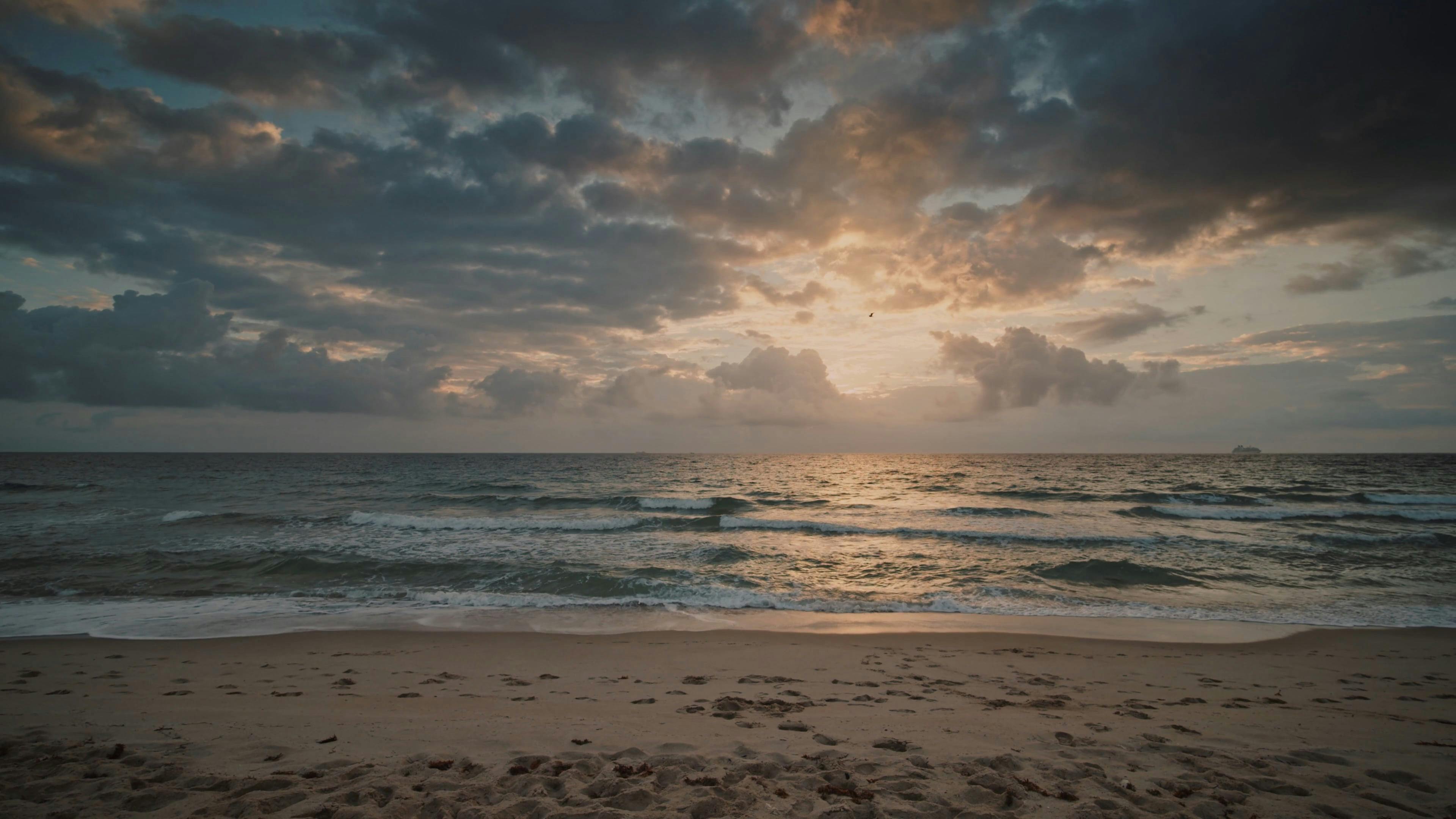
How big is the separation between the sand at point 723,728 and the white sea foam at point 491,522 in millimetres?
16169

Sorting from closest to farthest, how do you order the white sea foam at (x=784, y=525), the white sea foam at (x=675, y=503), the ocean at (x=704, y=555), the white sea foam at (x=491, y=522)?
the ocean at (x=704, y=555)
the white sea foam at (x=784, y=525)
the white sea foam at (x=491, y=522)
the white sea foam at (x=675, y=503)

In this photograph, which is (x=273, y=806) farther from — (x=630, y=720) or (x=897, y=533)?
(x=897, y=533)

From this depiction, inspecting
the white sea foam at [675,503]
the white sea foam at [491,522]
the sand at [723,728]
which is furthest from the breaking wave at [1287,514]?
the white sea foam at [491,522]

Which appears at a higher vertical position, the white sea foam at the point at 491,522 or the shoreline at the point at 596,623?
the shoreline at the point at 596,623

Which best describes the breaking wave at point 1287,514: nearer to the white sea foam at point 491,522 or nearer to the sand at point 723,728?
the sand at point 723,728

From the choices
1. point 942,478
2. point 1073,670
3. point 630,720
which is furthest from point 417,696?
point 942,478

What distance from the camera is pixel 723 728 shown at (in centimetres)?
608

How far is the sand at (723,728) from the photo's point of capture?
450 cm

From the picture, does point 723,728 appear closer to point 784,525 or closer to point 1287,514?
point 784,525

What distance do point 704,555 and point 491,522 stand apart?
13.0 meters

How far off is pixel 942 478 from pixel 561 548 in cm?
4484

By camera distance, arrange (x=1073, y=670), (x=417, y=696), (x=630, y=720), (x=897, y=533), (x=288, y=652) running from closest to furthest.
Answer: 1. (x=630, y=720)
2. (x=417, y=696)
3. (x=1073, y=670)
4. (x=288, y=652)
5. (x=897, y=533)

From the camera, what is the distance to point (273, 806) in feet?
14.1

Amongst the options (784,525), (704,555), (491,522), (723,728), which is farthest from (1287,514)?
(491,522)
